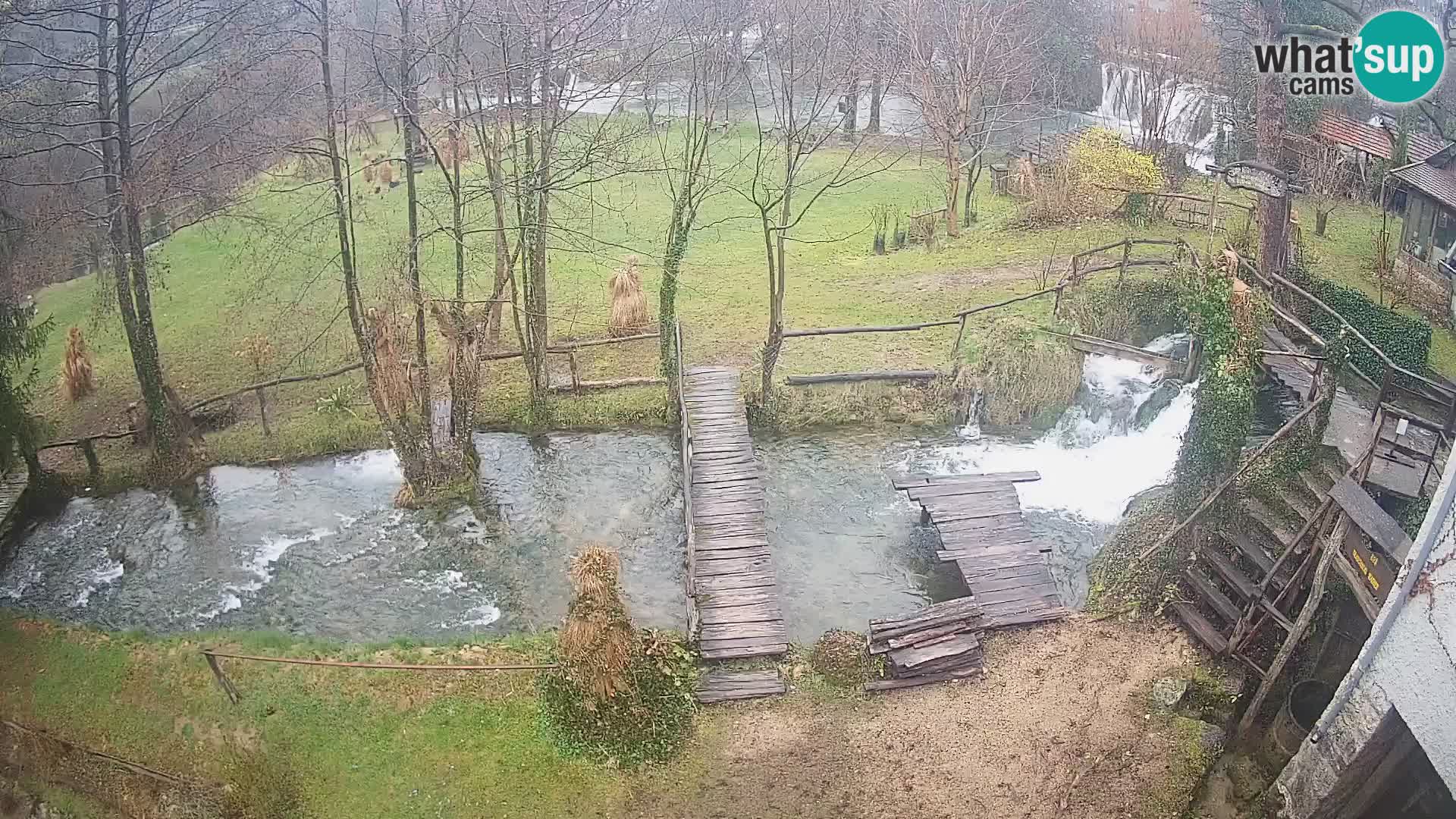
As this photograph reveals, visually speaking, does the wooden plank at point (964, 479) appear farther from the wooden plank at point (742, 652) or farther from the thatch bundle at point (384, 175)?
the thatch bundle at point (384, 175)

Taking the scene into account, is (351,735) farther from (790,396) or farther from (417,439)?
(790,396)

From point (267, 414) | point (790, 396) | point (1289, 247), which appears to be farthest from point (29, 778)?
point (1289, 247)

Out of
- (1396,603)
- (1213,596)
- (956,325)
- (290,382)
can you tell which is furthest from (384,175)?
(1396,603)

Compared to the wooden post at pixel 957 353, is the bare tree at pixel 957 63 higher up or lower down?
higher up

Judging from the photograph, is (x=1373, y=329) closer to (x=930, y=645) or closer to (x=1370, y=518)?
(x=1370, y=518)

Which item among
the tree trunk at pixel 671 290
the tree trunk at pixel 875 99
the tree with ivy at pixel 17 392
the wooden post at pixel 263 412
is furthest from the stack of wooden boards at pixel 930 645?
the tree trunk at pixel 875 99
